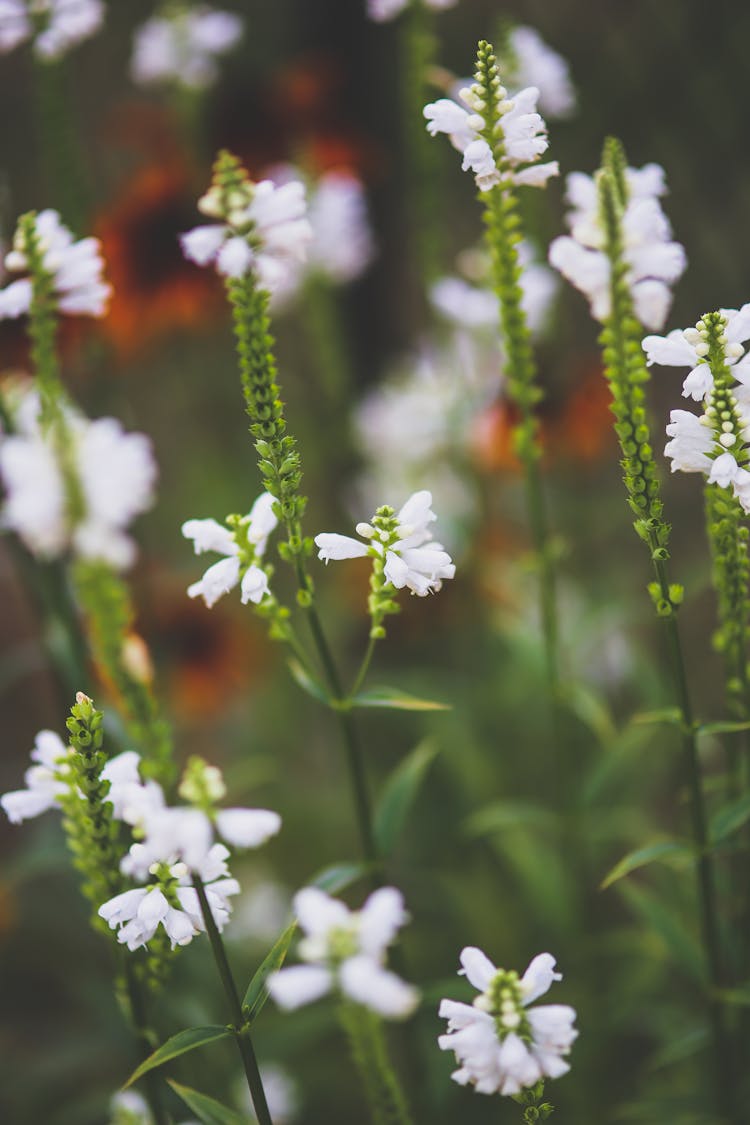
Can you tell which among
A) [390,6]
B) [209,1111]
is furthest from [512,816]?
[390,6]

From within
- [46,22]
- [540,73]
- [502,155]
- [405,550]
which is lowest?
[405,550]

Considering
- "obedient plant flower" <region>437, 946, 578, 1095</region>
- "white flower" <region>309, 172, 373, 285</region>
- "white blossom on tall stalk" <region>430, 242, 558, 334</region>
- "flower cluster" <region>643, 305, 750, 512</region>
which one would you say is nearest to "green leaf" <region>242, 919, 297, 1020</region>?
"obedient plant flower" <region>437, 946, 578, 1095</region>

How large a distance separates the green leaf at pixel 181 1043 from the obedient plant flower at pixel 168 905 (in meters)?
0.06

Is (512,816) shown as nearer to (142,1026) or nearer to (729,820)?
(729,820)

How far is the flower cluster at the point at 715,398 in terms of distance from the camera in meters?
0.58

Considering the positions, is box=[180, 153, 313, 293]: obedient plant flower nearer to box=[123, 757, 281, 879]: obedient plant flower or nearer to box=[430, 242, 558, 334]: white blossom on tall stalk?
box=[123, 757, 281, 879]: obedient plant flower

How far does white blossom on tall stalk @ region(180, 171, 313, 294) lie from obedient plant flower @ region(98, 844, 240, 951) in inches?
13.9

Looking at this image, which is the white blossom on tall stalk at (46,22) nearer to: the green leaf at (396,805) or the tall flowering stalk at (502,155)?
the tall flowering stalk at (502,155)

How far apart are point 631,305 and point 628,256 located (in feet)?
0.11

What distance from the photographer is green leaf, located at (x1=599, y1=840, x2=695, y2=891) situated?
67 cm

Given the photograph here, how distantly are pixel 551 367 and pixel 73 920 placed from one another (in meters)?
1.04

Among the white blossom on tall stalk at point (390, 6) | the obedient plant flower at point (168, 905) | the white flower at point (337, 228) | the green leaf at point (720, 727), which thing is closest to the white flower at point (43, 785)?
the obedient plant flower at point (168, 905)

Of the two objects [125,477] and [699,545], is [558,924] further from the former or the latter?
[699,545]

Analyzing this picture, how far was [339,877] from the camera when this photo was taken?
732 mm
